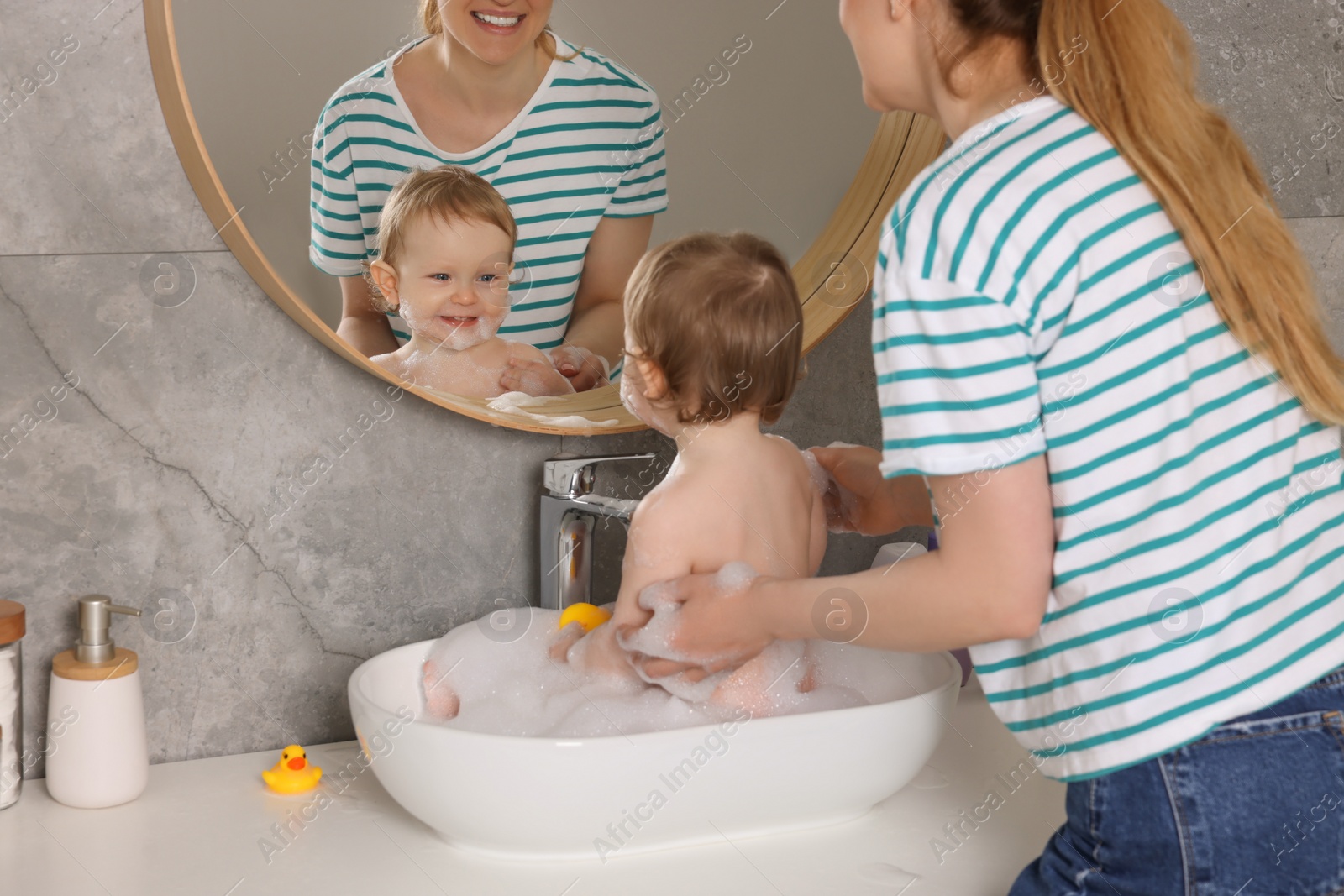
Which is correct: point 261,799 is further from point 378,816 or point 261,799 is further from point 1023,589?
point 1023,589

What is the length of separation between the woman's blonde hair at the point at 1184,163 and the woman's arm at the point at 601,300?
447 millimetres

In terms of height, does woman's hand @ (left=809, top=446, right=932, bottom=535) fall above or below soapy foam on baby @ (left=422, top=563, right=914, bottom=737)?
above

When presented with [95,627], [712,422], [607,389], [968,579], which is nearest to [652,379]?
[712,422]

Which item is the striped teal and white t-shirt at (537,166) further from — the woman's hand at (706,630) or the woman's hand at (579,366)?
the woman's hand at (706,630)

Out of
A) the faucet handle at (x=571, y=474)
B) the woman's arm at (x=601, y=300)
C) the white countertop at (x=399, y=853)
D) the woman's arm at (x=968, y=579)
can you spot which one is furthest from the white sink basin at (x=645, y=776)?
the woman's arm at (x=601, y=300)

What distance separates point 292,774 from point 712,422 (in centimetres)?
47

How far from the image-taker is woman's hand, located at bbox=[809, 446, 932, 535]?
1.04 m

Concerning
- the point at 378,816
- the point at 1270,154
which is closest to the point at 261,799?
the point at 378,816

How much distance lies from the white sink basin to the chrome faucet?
22 cm

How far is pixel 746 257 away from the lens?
99cm

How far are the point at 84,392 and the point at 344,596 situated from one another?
29 cm

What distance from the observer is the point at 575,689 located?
987mm

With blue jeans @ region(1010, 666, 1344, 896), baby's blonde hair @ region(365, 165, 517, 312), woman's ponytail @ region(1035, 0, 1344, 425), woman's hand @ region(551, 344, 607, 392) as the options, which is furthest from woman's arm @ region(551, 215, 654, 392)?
blue jeans @ region(1010, 666, 1344, 896)

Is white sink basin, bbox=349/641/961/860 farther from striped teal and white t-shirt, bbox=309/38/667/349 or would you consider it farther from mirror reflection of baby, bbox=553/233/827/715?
striped teal and white t-shirt, bbox=309/38/667/349
